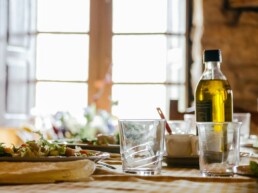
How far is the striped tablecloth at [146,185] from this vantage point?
0.77 meters

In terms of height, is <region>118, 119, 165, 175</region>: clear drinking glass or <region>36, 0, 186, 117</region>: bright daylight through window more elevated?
<region>36, 0, 186, 117</region>: bright daylight through window

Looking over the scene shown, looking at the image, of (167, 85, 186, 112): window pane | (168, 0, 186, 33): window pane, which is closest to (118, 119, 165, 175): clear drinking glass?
(167, 85, 186, 112): window pane

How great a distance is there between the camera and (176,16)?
3.51 metres

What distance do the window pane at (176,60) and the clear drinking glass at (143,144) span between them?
96.7 inches

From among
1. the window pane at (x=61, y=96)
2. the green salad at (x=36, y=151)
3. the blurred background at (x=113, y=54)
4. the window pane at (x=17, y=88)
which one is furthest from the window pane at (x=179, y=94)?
the green salad at (x=36, y=151)

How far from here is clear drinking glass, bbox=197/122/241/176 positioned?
0.97 m

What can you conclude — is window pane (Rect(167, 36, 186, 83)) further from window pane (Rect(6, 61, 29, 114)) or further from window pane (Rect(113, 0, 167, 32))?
window pane (Rect(6, 61, 29, 114))

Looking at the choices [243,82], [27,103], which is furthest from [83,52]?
[243,82]

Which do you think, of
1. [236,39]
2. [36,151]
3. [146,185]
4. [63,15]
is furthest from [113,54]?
[146,185]

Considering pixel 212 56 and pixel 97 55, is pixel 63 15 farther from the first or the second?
pixel 212 56

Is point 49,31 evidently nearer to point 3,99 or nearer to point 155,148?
point 3,99

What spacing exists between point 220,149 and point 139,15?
285 centimetres

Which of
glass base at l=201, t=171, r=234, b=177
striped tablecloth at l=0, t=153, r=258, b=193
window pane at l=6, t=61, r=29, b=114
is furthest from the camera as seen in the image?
window pane at l=6, t=61, r=29, b=114

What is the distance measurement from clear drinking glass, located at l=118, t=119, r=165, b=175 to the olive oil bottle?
23 cm
